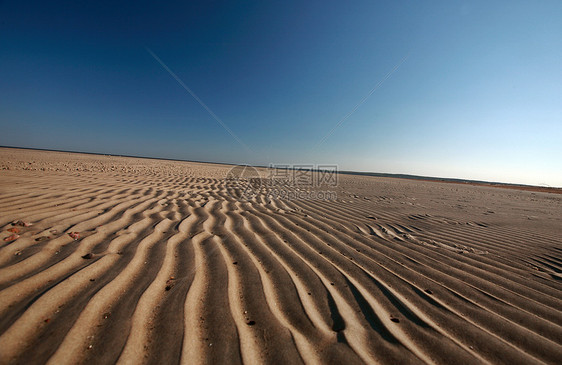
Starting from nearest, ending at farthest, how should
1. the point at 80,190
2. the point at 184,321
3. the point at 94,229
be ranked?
the point at 184,321, the point at 94,229, the point at 80,190

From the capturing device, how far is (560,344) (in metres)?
1.36

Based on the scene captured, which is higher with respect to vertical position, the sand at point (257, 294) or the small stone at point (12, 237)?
the small stone at point (12, 237)

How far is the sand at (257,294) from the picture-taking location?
3.78 feet

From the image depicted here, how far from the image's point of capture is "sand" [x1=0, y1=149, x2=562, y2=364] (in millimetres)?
1152

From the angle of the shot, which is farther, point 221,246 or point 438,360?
point 221,246

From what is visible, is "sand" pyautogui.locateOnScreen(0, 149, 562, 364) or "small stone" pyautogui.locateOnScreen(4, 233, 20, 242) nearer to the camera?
"sand" pyautogui.locateOnScreen(0, 149, 562, 364)

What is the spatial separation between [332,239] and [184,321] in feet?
6.94

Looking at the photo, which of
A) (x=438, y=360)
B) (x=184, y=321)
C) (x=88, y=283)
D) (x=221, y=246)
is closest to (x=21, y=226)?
(x=88, y=283)

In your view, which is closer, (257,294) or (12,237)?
(257,294)

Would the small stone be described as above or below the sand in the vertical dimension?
above

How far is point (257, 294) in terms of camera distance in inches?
64.7

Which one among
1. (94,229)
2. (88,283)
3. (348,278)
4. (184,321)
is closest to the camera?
(184,321)

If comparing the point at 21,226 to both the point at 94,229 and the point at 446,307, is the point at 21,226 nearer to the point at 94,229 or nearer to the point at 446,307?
the point at 94,229

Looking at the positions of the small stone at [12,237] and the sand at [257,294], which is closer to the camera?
the sand at [257,294]
